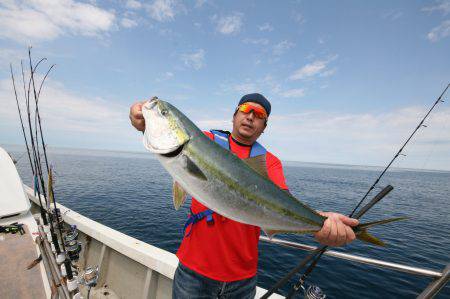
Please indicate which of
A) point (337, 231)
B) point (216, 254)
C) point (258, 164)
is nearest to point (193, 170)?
point (258, 164)

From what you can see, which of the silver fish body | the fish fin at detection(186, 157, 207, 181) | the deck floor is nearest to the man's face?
the silver fish body

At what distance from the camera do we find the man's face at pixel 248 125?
3670 millimetres

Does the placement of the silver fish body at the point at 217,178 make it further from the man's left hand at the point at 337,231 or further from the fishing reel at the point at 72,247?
the fishing reel at the point at 72,247

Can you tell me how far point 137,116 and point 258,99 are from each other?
190 centimetres

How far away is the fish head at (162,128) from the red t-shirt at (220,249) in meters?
1.03

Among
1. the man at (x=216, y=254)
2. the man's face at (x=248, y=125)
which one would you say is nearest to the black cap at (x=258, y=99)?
the man's face at (x=248, y=125)

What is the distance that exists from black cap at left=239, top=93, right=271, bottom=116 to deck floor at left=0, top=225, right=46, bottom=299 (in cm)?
581

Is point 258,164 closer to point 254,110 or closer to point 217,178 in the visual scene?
point 217,178

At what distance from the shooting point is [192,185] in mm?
2725

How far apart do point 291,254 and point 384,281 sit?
222 inches

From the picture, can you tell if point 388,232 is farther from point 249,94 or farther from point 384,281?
point 249,94

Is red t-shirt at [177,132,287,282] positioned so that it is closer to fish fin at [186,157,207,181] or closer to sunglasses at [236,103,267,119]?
fish fin at [186,157,207,181]

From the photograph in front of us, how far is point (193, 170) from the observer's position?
2799 mm

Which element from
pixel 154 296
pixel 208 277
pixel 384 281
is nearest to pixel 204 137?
pixel 208 277
